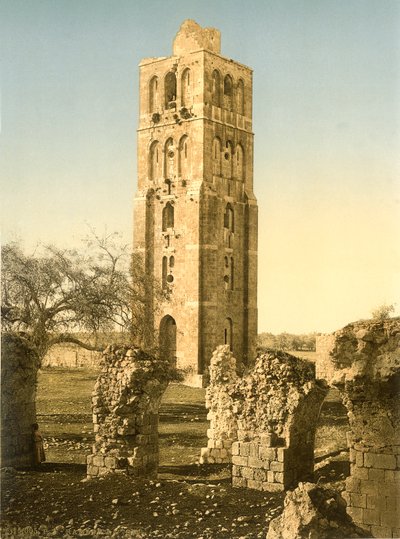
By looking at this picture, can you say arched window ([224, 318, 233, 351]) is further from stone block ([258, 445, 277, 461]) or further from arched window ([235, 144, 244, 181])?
stone block ([258, 445, 277, 461])

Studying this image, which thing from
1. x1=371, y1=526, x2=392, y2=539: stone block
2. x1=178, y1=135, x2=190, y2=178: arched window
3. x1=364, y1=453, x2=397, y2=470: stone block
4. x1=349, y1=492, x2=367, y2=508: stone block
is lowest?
x1=371, y1=526, x2=392, y2=539: stone block

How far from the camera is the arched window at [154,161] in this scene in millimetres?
46000

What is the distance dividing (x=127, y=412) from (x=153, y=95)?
114 ft

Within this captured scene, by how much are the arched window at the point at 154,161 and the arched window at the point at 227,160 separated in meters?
3.54

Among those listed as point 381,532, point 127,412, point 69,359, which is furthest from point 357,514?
point 69,359

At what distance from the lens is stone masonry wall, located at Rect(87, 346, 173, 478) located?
46.1 feet

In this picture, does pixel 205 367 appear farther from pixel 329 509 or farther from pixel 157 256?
pixel 329 509

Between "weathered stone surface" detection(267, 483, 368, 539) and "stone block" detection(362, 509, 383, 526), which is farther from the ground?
"weathered stone surface" detection(267, 483, 368, 539)

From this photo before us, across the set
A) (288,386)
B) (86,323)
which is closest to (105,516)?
(288,386)

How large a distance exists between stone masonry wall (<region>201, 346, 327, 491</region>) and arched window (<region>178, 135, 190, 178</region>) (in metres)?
31.3

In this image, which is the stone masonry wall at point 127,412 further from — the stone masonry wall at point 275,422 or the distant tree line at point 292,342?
the distant tree line at point 292,342

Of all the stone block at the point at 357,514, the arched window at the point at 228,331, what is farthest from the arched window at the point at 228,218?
the stone block at the point at 357,514

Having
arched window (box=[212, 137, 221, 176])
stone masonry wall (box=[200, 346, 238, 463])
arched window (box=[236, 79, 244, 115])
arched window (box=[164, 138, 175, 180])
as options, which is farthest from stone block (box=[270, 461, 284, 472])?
arched window (box=[236, 79, 244, 115])

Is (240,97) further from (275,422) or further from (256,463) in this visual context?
(256,463)
